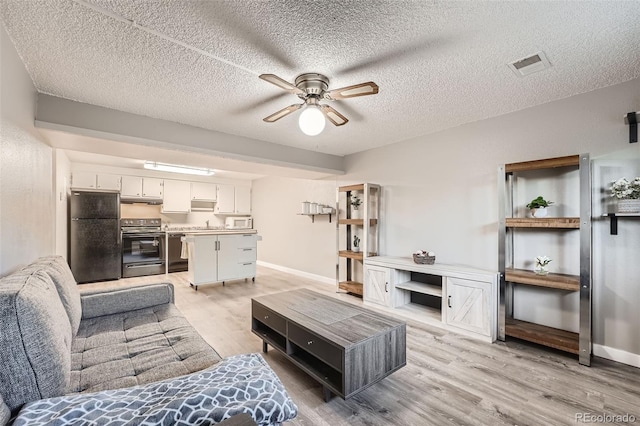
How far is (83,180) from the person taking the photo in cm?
537

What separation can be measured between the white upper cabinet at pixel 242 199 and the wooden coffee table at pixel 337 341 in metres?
5.43

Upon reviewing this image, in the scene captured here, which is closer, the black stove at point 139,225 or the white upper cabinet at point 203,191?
Result: the black stove at point 139,225

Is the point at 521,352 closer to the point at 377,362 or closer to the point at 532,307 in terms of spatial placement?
the point at 532,307

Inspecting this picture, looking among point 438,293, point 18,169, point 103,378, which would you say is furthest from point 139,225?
point 438,293

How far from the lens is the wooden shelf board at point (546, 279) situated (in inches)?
93.9

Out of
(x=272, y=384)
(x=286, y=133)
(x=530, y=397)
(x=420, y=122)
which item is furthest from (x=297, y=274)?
(x=272, y=384)

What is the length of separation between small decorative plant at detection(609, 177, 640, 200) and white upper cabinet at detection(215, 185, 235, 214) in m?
7.10

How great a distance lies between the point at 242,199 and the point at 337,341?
6471mm

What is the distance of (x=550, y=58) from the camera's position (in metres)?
1.98

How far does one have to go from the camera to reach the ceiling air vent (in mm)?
1961

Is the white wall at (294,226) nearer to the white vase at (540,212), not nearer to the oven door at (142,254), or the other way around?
the oven door at (142,254)

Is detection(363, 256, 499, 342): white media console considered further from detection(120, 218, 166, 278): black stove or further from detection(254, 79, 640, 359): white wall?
detection(120, 218, 166, 278): black stove

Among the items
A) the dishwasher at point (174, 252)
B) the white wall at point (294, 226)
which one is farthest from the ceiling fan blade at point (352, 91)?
the dishwasher at point (174, 252)

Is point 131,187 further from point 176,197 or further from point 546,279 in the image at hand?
point 546,279
